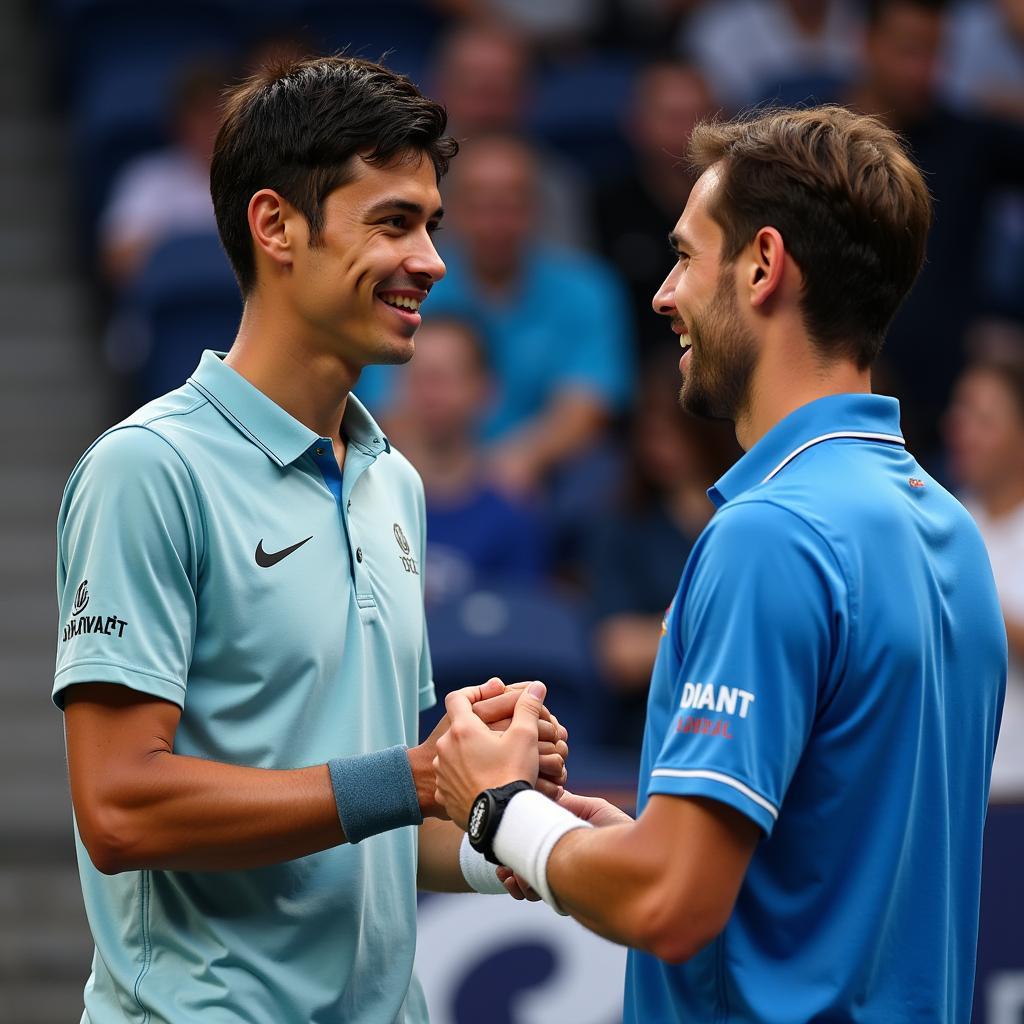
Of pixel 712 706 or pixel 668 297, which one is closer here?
pixel 712 706

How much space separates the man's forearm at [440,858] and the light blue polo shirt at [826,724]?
0.56m

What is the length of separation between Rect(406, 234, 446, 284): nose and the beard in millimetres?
443

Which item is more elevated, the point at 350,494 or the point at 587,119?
the point at 587,119

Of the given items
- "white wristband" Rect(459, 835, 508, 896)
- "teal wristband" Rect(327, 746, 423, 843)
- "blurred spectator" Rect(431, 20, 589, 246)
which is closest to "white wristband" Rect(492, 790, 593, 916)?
"teal wristband" Rect(327, 746, 423, 843)

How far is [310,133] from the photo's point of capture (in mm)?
2443

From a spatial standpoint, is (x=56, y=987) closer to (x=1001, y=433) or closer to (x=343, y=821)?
(x=343, y=821)

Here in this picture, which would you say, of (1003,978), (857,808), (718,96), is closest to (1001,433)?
(1003,978)

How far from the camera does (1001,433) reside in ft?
17.6

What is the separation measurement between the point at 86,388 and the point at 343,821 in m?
5.42

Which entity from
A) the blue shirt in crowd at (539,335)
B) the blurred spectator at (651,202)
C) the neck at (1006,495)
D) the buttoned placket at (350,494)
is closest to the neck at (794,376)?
the buttoned placket at (350,494)

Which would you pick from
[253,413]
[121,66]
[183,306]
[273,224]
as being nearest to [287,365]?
[253,413]

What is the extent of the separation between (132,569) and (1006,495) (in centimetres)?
382

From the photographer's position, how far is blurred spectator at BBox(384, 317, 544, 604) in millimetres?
5609

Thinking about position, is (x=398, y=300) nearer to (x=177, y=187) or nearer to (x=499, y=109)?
Result: (x=177, y=187)
